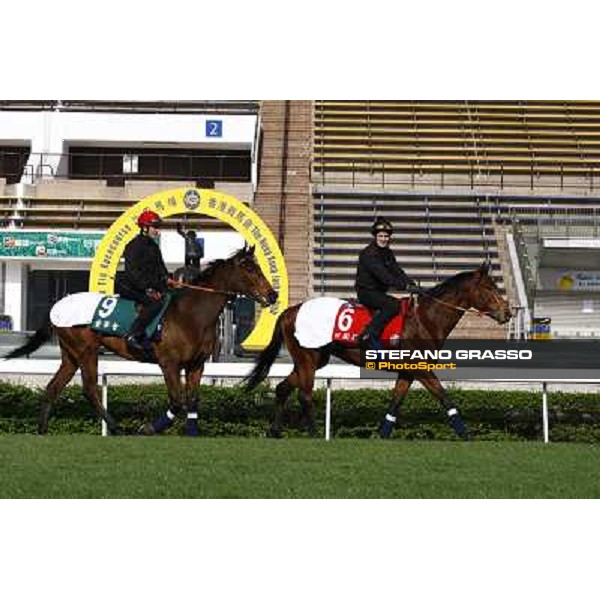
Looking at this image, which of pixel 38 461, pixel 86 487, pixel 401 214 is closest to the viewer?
pixel 86 487

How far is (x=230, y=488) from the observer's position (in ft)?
27.7

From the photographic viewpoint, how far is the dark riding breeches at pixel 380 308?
11.4 meters

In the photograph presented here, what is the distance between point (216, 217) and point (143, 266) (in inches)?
56.3

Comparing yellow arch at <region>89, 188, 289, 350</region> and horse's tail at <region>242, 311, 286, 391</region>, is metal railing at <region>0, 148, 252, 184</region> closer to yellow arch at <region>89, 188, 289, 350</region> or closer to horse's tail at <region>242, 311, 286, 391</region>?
yellow arch at <region>89, 188, 289, 350</region>

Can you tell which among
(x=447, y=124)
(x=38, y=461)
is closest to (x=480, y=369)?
(x=38, y=461)

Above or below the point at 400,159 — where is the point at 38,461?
below

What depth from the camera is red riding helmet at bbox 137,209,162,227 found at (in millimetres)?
11453

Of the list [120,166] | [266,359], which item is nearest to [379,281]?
[266,359]

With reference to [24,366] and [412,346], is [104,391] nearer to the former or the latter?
[24,366]

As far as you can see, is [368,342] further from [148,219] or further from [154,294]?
A: [148,219]

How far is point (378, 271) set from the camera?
443 inches

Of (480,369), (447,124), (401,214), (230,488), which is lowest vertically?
(230,488)

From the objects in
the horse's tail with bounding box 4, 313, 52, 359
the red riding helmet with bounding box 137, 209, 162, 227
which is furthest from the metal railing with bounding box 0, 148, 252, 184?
the red riding helmet with bounding box 137, 209, 162, 227

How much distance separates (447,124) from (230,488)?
29.5 feet
